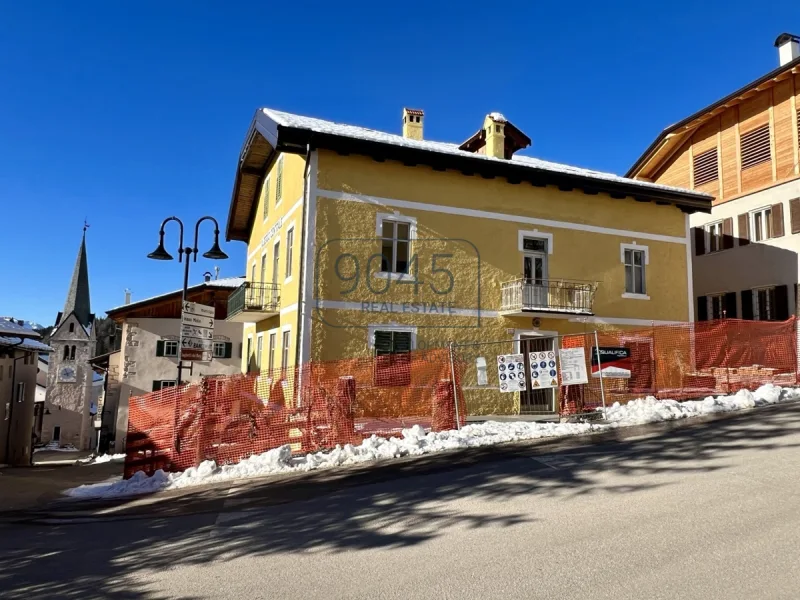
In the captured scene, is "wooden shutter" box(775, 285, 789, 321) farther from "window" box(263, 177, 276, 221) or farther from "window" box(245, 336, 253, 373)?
"window" box(245, 336, 253, 373)

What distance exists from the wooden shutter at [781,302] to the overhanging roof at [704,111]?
24.2ft

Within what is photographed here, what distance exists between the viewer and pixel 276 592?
192 inches

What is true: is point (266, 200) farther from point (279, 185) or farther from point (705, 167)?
point (705, 167)

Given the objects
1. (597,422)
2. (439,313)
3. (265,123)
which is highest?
(265,123)

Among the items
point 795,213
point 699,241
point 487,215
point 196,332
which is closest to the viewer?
point 196,332

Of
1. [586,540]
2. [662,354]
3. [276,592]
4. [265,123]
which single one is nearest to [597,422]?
[662,354]

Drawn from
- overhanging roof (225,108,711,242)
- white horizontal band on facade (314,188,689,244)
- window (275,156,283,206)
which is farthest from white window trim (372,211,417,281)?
window (275,156,283,206)

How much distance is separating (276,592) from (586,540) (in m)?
2.79

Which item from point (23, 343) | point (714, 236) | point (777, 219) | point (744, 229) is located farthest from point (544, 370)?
point (714, 236)

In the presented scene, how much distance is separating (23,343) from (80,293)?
144ft

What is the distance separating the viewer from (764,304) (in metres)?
22.2

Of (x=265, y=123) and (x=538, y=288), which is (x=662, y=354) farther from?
(x=265, y=123)

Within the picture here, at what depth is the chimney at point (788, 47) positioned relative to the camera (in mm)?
24906

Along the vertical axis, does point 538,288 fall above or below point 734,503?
above
